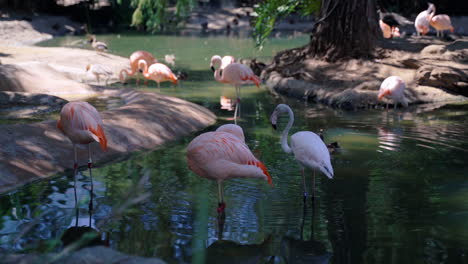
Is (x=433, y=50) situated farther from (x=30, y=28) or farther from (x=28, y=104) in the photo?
(x=30, y=28)

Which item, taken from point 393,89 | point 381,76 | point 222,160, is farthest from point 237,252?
point 381,76

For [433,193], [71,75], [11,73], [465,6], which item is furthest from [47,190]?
[465,6]

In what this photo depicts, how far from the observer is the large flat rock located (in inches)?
235

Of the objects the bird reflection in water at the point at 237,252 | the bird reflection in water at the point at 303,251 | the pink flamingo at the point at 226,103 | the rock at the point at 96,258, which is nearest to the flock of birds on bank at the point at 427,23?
the pink flamingo at the point at 226,103

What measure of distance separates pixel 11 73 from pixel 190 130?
4581 millimetres

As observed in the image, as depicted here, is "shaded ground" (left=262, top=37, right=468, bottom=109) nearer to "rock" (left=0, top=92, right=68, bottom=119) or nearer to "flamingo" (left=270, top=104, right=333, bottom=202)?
"rock" (left=0, top=92, right=68, bottom=119)

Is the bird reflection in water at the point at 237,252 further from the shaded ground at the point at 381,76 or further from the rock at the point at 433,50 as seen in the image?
the rock at the point at 433,50

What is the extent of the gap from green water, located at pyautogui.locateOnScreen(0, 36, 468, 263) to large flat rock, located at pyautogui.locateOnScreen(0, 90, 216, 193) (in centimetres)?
25

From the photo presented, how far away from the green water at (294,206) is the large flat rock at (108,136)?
0.81ft

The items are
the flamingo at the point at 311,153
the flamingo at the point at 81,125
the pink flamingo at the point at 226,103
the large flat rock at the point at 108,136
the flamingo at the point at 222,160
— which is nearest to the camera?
the flamingo at the point at 222,160

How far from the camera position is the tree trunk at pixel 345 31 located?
1271cm

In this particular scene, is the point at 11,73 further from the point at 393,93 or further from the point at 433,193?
the point at 433,193

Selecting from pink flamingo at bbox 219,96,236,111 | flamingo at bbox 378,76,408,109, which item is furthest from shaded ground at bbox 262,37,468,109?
pink flamingo at bbox 219,96,236,111

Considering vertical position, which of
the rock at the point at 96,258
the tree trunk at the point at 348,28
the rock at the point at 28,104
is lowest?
the rock at the point at 28,104
